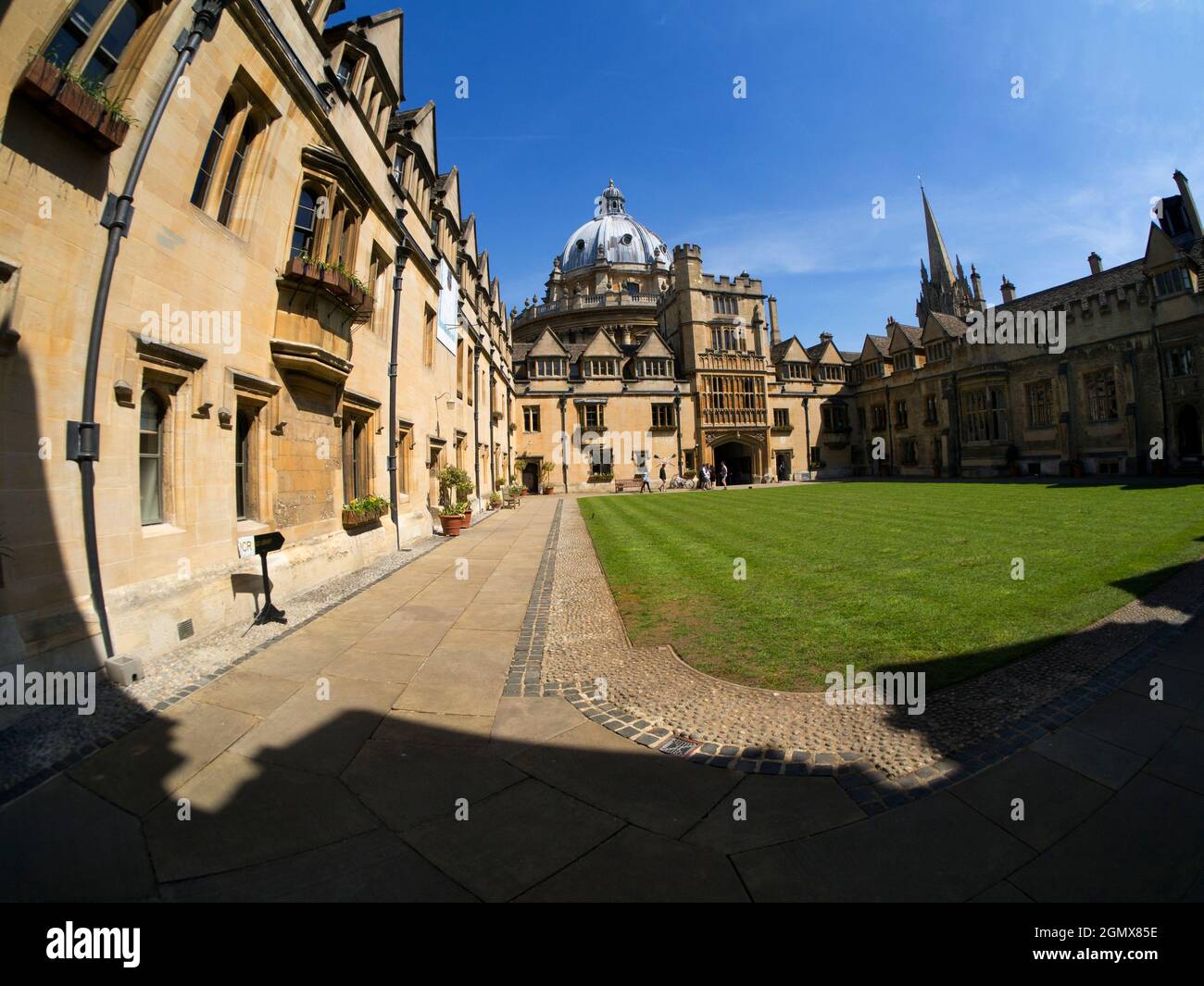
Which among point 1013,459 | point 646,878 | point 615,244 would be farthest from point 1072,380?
point 615,244

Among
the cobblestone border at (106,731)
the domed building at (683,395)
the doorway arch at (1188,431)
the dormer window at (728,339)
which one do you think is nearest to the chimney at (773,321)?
the domed building at (683,395)

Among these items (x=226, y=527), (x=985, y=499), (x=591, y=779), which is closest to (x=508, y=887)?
(x=591, y=779)

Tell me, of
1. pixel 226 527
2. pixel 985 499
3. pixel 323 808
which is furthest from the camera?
pixel 985 499

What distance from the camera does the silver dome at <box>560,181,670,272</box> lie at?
64438mm

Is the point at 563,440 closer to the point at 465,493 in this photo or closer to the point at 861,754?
the point at 465,493

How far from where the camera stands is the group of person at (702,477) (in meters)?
39.7

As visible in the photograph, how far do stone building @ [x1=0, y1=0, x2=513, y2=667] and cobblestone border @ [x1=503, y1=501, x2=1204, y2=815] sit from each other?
15.5 ft

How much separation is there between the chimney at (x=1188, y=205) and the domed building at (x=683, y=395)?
2284 cm

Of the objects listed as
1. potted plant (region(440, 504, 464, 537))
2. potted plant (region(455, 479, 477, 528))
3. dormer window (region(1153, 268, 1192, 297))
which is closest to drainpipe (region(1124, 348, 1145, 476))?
dormer window (region(1153, 268, 1192, 297))

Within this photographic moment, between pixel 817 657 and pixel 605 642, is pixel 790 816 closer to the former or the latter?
pixel 817 657

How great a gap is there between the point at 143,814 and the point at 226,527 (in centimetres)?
536

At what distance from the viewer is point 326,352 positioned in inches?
358

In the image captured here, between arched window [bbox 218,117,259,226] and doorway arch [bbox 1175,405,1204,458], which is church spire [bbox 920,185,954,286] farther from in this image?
arched window [bbox 218,117,259,226]

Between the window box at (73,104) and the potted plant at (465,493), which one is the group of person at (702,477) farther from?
the window box at (73,104)
